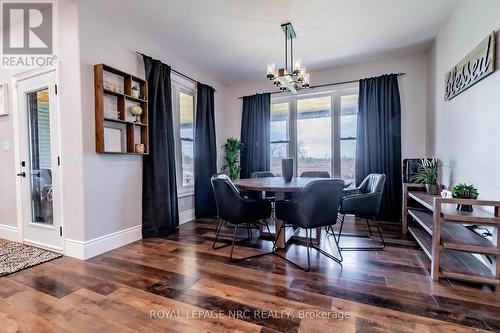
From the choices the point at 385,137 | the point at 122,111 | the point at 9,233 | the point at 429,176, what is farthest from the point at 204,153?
the point at 429,176

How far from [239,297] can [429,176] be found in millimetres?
2605

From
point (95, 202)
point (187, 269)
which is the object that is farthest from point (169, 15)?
point (187, 269)

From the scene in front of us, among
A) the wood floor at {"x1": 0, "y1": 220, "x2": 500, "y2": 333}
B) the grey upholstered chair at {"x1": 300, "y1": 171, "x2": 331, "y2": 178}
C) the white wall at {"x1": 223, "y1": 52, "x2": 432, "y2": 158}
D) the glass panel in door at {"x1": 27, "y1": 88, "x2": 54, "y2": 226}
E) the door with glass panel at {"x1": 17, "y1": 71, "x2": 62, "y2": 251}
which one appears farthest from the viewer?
the white wall at {"x1": 223, "y1": 52, "x2": 432, "y2": 158}

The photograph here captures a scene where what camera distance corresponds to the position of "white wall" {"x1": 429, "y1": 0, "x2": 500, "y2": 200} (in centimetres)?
206

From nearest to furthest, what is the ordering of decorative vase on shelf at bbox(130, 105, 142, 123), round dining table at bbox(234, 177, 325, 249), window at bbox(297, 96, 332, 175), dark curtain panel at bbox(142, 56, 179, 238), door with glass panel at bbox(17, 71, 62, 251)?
round dining table at bbox(234, 177, 325, 249), door with glass panel at bbox(17, 71, 62, 251), decorative vase on shelf at bbox(130, 105, 142, 123), dark curtain panel at bbox(142, 56, 179, 238), window at bbox(297, 96, 332, 175)

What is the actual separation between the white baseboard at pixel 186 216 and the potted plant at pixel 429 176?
3.44 m

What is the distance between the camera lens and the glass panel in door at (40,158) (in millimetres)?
2855

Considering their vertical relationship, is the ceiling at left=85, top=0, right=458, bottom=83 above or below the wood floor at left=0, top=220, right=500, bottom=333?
above

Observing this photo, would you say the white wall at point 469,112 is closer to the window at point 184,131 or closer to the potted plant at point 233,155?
the potted plant at point 233,155

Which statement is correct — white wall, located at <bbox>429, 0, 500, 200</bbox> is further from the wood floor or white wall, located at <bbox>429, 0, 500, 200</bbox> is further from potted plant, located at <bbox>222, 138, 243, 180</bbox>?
potted plant, located at <bbox>222, 138, 243, 180</bbox>

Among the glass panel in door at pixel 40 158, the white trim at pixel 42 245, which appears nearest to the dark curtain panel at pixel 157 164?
the white trim at pixel 42 245

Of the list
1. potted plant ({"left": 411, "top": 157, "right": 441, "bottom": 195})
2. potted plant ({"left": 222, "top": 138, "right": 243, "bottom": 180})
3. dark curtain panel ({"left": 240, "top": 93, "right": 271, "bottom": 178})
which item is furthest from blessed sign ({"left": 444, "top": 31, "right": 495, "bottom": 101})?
potted plant ({"left": 222, "top": 138, "right": 243, "bottom": 180})

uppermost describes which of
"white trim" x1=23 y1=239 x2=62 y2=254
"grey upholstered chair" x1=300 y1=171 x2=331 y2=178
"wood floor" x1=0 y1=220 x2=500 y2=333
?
"grey upholstered chair" x1=300 y1=171 x2=331 y2=178

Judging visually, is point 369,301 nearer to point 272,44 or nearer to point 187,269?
point 187,269
